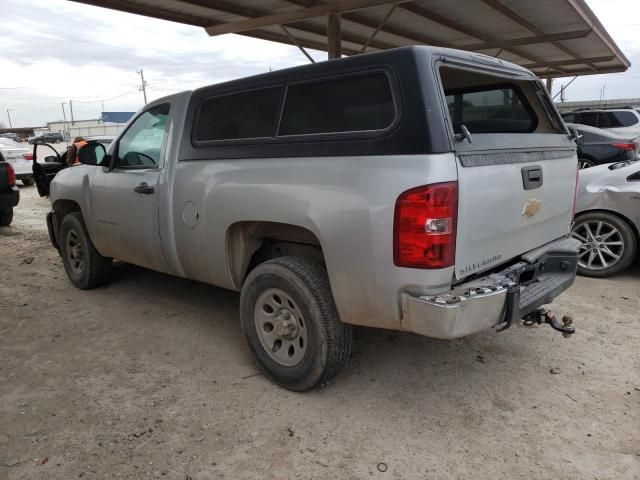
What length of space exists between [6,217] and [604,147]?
1151cm

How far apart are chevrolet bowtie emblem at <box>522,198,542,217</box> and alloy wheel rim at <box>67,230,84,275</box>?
4351mm

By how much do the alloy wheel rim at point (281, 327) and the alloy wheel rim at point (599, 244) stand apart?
139 inches

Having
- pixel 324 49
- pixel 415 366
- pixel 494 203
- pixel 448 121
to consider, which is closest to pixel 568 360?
pixel 415 366

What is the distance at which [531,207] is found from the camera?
3.04 meters

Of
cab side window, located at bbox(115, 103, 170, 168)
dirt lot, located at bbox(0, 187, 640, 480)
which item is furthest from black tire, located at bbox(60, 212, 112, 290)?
cab side window, located at bbox(115, 103, 170, 168)

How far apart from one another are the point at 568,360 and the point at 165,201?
127 inches

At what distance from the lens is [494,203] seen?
268 cm

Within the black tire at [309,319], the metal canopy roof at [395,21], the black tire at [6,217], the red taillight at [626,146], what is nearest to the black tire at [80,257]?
the black tire at [309,319]

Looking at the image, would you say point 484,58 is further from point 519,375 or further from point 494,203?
point 519,375

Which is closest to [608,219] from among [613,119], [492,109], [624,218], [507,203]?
[624,218]

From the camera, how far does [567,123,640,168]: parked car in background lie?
952 centimetres

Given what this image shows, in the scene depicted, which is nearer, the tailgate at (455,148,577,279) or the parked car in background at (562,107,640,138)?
the tailgate at (455,148,577,279)

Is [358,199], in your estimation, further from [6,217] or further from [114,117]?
[114,117]

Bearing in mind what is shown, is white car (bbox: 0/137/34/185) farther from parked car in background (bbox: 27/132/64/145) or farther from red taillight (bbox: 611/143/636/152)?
red taillight (bbox: 611/143/636/152)
